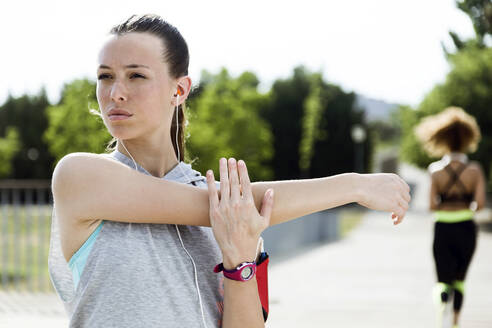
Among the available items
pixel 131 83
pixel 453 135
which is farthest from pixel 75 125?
pixel 131 83

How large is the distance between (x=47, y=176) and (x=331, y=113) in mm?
21763

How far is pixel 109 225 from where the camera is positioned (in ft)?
4.73

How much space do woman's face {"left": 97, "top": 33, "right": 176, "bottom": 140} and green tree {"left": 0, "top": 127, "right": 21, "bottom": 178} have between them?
39413 mm

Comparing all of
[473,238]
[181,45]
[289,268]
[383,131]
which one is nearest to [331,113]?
[289,268]

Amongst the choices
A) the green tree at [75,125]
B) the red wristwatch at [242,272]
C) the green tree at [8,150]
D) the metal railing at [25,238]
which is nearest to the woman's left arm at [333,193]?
the red wristwatch at [242,272]

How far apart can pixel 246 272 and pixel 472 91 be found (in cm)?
2659

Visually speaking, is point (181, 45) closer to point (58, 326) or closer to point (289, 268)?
point (58, 326)

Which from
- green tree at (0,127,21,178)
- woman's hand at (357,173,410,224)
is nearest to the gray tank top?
woman's hand at (357,173,410,224)

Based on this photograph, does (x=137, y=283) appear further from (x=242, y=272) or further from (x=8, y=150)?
(x=8, y=150)

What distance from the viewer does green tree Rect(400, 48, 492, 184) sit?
25030 millimetres

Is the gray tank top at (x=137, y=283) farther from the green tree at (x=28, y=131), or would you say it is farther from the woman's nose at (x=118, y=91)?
the green tree at (x=28, y=131)

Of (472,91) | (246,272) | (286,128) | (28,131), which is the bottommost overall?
(28,131)

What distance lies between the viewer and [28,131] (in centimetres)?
4403

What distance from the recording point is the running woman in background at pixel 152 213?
4.55 ft
